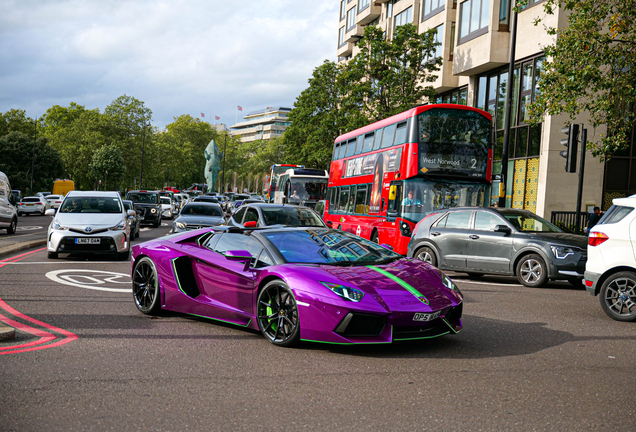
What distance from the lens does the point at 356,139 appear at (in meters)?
21.2

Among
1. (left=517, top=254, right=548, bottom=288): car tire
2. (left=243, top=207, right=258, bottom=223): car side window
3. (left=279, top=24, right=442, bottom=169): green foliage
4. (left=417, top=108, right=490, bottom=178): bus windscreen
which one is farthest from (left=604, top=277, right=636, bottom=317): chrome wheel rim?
(left=279, top=24, right=442, bottom=169): green foliage

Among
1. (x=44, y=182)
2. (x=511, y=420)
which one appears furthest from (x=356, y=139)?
(x=44, y=182)

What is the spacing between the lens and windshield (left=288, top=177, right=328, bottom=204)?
109 feet

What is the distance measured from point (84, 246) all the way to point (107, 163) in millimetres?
58546

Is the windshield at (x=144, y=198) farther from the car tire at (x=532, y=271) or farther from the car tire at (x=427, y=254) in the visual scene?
the car tire at (x=532, y=271)

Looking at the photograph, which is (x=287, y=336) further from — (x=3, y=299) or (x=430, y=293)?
(x=3, y=299)

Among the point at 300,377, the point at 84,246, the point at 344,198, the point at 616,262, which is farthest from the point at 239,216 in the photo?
the point at 300,377

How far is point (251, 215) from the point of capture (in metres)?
14.5

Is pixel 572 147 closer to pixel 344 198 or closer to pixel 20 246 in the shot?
pixel 344 198

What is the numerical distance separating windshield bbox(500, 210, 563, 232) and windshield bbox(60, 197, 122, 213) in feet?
30.3

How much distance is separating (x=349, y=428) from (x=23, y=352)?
344 cm

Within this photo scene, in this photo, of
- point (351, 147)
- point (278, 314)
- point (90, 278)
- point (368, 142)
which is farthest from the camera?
point (351, 147)

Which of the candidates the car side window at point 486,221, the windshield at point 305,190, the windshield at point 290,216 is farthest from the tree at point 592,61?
the windshield at point 305,190

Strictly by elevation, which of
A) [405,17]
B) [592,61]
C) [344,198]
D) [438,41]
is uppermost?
[405,17]
